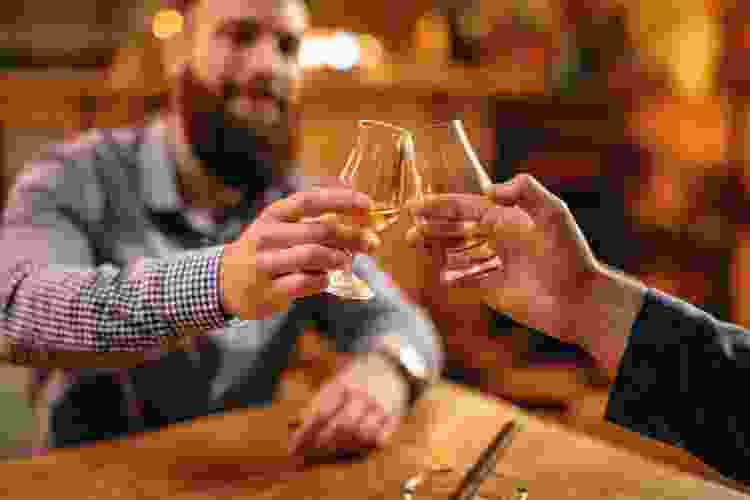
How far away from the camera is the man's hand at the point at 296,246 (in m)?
0.82

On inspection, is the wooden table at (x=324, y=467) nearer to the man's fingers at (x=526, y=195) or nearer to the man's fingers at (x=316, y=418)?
the man's fingers at (x=316, y=418)

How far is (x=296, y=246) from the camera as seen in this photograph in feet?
2.71

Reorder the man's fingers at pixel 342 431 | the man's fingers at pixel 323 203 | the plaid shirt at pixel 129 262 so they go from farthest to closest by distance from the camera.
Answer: the plaid shirt at pixel 129 262 < the man's fingers at pixel 342 431 < the man's fingers at pixel 323 203

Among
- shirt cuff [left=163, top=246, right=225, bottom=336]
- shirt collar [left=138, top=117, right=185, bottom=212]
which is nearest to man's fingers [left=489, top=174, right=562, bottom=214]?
shirt cuff [left=163, top=246, right=225, bottom=336]

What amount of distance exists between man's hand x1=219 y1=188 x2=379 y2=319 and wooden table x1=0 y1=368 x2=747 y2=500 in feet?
1.00

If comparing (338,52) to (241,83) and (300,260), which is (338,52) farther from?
(300,260)

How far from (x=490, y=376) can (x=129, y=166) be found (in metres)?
2.05

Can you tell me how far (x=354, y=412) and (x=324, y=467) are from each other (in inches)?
4.5

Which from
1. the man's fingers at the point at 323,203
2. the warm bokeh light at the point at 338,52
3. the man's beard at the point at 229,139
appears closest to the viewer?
the man's fingers at the point at 323,203

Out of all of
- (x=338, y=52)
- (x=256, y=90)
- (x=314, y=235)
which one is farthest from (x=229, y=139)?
(x=338, y=52)

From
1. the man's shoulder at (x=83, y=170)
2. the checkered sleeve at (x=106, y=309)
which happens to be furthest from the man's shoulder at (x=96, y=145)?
the checkered sleeve at (x=106, y=309)

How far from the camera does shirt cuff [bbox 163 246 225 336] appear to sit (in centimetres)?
91

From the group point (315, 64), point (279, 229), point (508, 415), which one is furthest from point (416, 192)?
point (315, 64)

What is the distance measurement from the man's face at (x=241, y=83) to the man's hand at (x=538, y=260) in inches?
33.7
